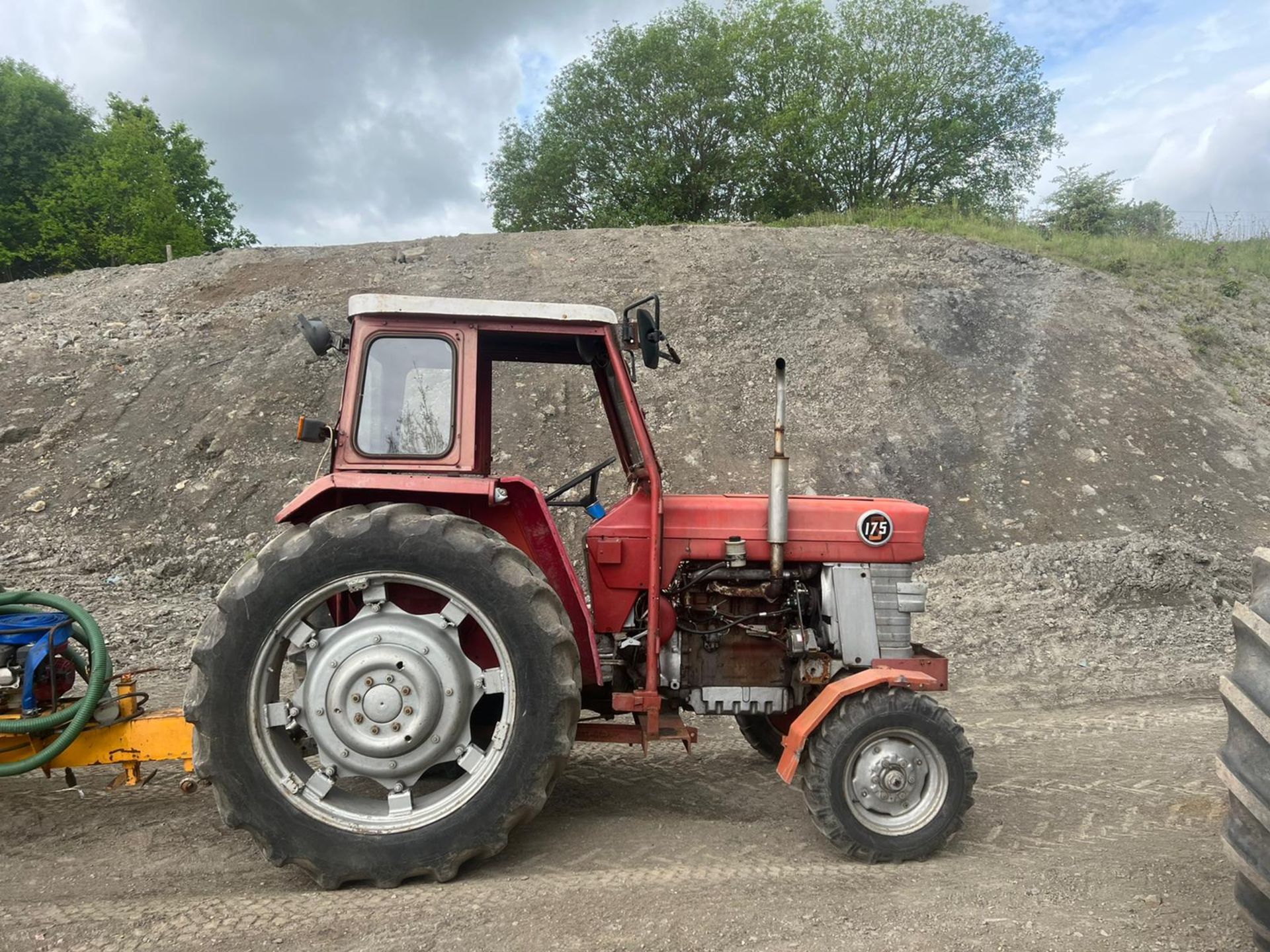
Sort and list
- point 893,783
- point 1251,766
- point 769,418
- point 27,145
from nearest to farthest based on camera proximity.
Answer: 1. point 1251,766
2. point 893,783
3. point 769,418
4. point 27,145

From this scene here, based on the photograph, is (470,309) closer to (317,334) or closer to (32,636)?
(317,334)

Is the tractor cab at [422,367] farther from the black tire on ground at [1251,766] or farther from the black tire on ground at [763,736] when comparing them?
the black tire on ground at [1251,766]

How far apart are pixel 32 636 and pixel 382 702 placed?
1.76 meters

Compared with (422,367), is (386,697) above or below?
below

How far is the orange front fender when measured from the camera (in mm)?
3781

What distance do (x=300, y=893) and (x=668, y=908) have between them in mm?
1428

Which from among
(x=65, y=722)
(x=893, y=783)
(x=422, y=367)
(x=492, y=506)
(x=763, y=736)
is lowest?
(x=763, y=736)

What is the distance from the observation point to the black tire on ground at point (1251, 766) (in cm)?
250

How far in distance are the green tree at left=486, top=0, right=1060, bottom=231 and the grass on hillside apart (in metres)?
3.87

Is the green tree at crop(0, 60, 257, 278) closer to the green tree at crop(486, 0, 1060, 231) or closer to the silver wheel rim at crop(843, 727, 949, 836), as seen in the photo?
the green tree at crop(486, 0, 1060, 231)

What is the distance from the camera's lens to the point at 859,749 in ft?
12.5

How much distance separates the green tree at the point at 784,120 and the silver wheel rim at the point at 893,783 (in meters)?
19.9

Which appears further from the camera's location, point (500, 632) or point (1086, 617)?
point (1086, 617)

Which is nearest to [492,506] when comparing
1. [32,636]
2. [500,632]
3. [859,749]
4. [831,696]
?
[500,632]
